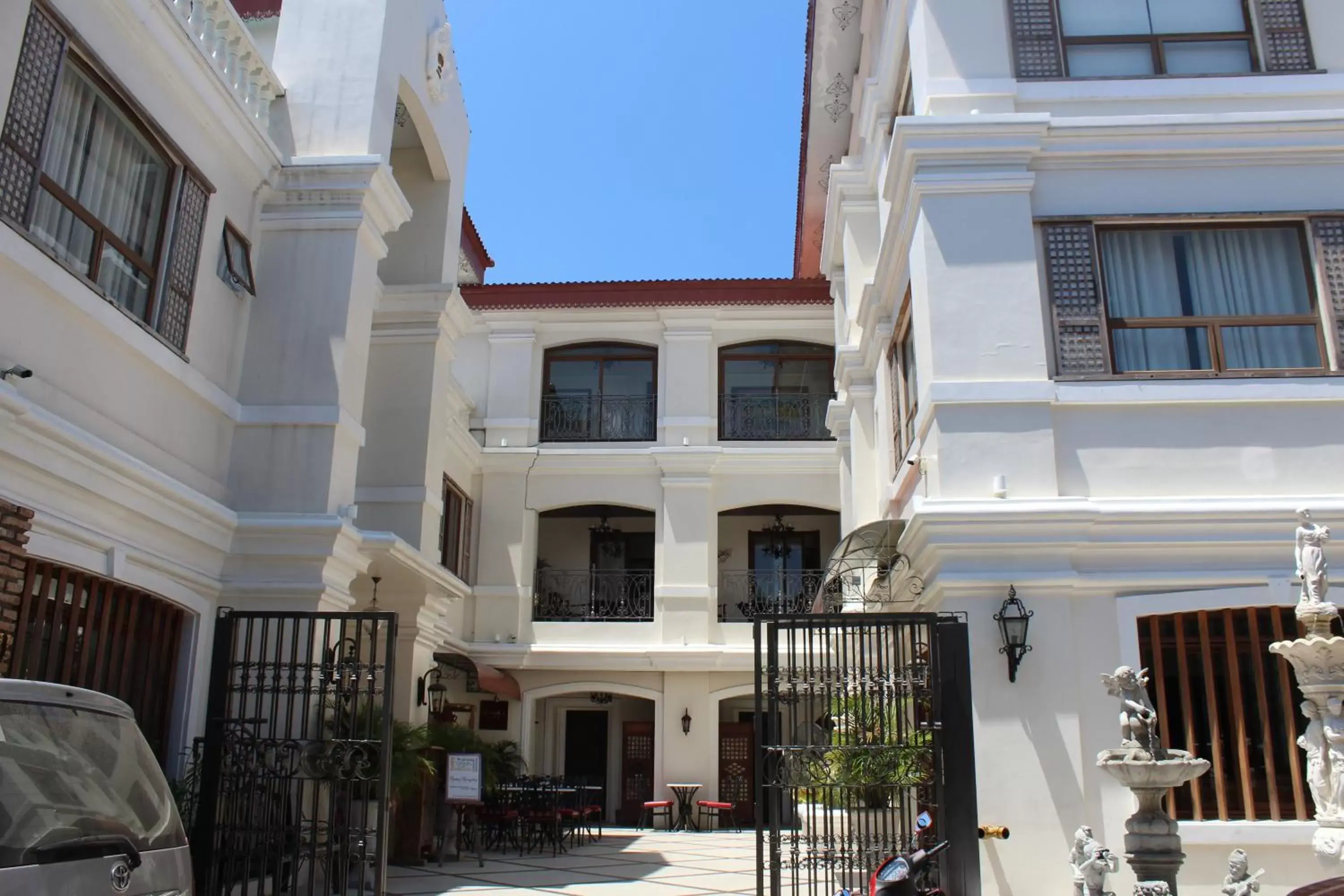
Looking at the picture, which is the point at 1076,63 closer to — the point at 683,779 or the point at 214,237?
the point at 214,237

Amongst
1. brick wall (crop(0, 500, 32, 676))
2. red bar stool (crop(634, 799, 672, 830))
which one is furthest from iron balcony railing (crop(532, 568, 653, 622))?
brick wall (crop(0, 500, 32, 676))

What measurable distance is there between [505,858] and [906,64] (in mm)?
9881

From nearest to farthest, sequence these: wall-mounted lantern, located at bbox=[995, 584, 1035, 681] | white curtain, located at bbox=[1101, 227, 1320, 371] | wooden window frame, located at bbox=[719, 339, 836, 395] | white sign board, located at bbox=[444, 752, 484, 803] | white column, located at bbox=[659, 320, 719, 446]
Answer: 1. wall-mounted lantern, located at bbox=[995, 584, 1035, 681]
2. white curtain, located at bbox=[1101, 227, 1320, 371]
3. white sign board, located at bbox=[444, 752, 484, 803]
4. white column, located at bbox=[659, 320, 719, 446]
5. wooden window frame, located at bbox=[719, 339, 836, 395]

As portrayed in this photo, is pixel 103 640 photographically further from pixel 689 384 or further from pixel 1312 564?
pixel 689 384

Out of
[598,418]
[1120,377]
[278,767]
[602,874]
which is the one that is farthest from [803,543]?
[278,767]

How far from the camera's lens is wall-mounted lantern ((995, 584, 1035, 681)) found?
320 inches

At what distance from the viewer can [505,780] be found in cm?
1625

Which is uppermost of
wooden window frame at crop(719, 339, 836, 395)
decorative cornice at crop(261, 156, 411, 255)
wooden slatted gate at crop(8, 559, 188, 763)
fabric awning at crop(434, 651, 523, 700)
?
wooden window frame at crop(719, 339, 836, 395)

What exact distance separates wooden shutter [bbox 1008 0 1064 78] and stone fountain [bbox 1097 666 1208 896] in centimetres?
554

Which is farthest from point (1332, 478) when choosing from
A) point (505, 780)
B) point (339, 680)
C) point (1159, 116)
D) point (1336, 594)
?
point (505, 780)

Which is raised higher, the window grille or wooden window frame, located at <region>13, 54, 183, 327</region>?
wooden window frame, located at <region>13, 54, 183, 327</region>

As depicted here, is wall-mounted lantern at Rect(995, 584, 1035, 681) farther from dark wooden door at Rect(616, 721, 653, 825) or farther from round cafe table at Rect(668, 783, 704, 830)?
dark wooden door at Rect(616, 721, 653, 825)

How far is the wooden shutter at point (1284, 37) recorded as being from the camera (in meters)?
9.92

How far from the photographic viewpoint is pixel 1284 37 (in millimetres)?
10023
